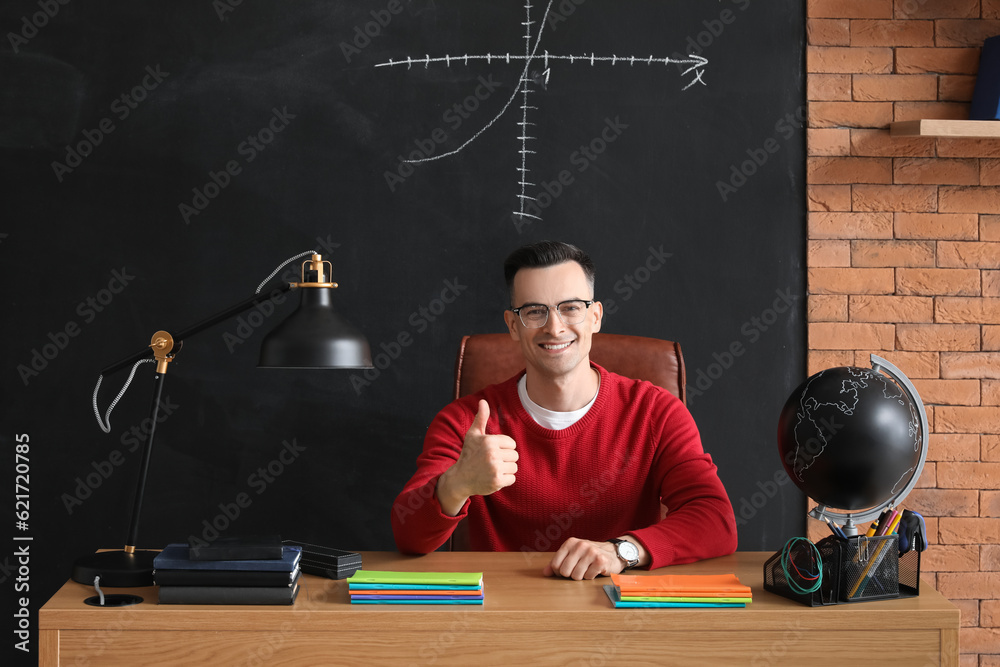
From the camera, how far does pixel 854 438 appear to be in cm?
134

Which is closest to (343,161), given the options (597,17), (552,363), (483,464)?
(597,17)

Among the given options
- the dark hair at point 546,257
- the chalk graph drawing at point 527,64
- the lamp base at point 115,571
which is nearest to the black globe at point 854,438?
the dark hair at point 546,257

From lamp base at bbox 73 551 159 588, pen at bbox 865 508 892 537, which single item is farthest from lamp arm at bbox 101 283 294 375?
pen at bbox 865 508 892 537

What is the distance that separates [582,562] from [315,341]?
23.9 inches

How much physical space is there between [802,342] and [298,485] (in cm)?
156

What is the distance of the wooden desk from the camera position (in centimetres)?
130

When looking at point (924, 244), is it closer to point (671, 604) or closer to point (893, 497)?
point (893, 497)

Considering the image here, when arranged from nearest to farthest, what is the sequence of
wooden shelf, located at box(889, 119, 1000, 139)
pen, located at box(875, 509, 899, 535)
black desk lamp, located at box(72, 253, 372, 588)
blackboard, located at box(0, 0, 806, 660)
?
1. pen, located at box(875, 509, 899, 535)
2. black desk lamp, located at box(72, 253, 372, 588)
3. wooden shelf, located at box(889, 119, 1000, 139)
4. blackboard, located at box(0, 0, 806, 660)

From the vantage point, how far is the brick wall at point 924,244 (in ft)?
8.43

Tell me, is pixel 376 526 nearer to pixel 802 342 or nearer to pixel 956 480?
pixel 802 342

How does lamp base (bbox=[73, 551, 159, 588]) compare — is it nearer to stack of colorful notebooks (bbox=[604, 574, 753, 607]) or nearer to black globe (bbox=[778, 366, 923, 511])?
stack of colorful notebooks (bbox=[604, 574, 753, 607])

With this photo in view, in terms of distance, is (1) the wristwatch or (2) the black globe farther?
(1) the wristwatch

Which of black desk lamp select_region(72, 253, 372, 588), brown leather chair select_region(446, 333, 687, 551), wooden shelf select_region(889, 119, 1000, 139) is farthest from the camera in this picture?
wooden shelf select_region(889, 119, 1000, 139)

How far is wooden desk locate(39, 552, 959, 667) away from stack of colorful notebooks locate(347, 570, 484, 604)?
20 mm
